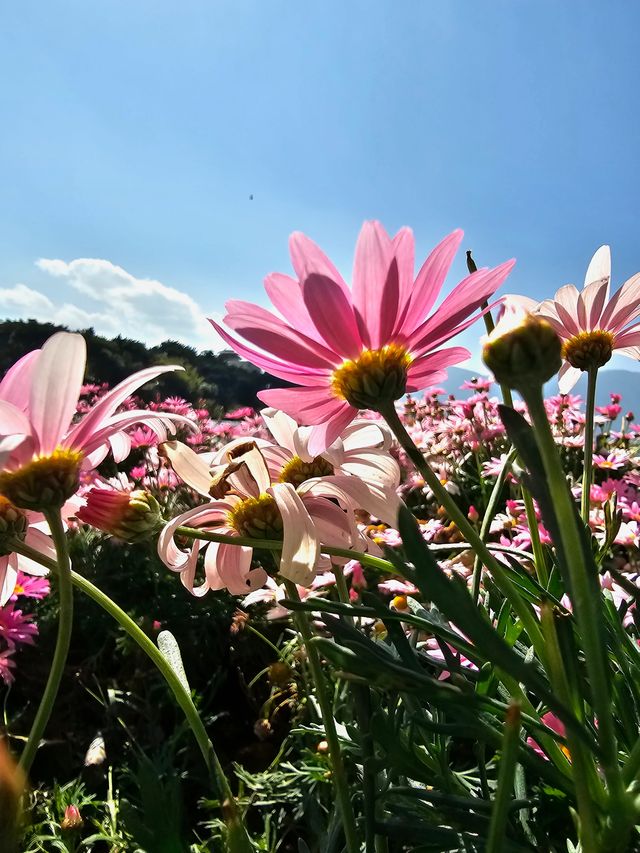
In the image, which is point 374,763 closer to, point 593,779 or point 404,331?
point 593,779

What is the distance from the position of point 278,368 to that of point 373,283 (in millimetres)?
82

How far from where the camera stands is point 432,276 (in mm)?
368

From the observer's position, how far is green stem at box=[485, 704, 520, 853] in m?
0.19

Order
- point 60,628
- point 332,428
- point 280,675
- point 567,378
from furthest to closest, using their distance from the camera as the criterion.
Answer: point 280,675 → point 567,378 → point 332,428 → point 60,628

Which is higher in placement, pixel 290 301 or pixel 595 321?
pixel 595 321

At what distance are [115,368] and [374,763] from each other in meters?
9.46

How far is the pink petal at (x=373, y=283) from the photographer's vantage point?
36 centimetres

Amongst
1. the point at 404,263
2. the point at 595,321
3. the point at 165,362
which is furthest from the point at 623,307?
the point at 165,362

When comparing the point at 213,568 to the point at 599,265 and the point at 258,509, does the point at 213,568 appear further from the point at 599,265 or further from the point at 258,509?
the point at 599,265

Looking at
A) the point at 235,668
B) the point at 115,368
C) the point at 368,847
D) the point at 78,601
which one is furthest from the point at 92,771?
the point at 115,368

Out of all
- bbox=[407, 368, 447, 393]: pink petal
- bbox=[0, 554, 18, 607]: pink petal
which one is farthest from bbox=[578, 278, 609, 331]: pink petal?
bbox=[0, 554, 18, 607]: pink petal

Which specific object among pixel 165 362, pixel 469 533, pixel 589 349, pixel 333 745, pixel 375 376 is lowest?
pixel 333 745

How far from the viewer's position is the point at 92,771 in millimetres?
1122

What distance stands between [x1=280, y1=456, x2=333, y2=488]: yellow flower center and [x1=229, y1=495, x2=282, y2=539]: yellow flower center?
6 cm
